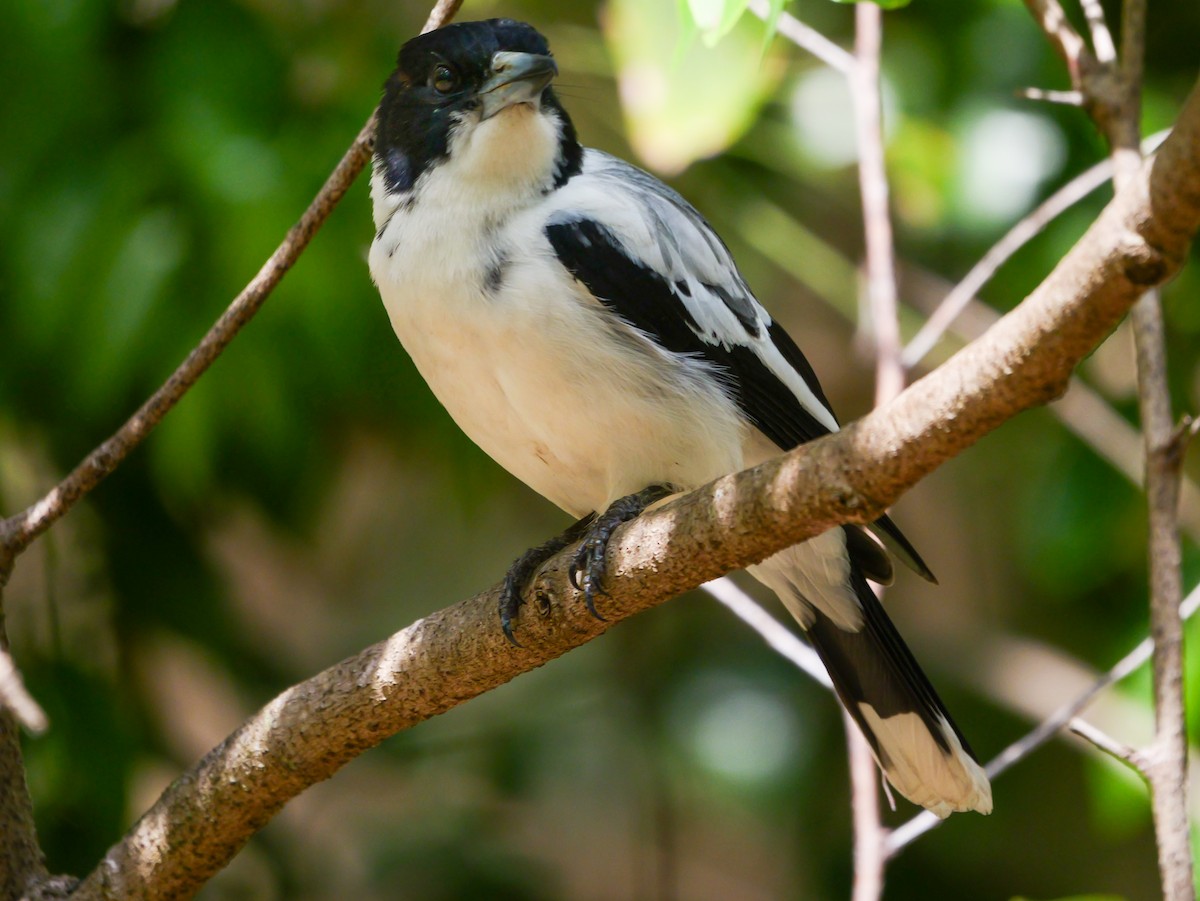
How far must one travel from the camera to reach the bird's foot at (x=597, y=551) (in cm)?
180

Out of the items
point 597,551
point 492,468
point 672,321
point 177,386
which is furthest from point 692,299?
point 492,468

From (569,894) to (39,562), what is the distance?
2.24 m

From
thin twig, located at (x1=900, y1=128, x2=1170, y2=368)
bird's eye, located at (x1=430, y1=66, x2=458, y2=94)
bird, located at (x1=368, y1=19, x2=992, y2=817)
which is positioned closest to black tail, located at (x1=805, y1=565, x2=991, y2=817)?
→ bird, located at (x1=368, y1=19, x2=992, y2=817)

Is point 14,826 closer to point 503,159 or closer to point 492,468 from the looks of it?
point 503,159

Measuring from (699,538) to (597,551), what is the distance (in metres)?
0.30

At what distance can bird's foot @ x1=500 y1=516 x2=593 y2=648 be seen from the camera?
6.13 ft

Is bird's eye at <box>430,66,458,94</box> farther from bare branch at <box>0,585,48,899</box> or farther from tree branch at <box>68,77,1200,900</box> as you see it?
bare branch at <box>0,585,48,899</box>

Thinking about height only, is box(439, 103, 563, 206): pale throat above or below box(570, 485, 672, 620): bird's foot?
above

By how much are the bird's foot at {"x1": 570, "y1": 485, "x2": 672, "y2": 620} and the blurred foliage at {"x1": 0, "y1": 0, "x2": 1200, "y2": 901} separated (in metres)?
0.63

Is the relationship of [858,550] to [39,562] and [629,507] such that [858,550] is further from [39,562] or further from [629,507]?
[39,562]

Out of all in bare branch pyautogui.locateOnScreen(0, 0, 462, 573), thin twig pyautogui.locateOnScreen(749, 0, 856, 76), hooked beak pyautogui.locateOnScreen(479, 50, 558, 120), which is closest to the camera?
bare branch pyautogui.locateOnScreen(0, 0, 462, 573)

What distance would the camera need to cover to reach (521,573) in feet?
6.88

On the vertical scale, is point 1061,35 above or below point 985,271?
above

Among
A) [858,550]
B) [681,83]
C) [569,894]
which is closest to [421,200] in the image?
[681,83]
